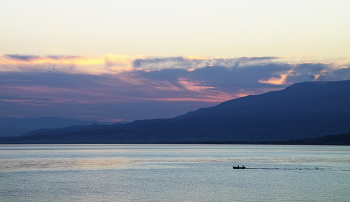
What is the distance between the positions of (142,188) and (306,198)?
2454cm

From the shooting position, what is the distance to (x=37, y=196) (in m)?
60.5

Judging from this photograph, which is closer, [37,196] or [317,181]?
[37,196]

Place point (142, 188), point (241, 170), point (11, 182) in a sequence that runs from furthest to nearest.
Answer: point (241, 170) → point (11, 182) → point (142, 188)

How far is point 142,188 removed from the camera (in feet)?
226

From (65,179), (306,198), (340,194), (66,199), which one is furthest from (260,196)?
(65,179)

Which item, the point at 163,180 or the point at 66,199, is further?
the point at 163,180

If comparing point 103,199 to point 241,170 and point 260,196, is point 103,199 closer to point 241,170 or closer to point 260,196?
point 260,196

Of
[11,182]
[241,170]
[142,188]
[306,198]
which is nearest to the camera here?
[306,198]

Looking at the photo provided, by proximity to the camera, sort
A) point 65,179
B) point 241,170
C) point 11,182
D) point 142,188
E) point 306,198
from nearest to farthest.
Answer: point 306,198
point 142,188
point 11,182
point 65,179
point 241,170

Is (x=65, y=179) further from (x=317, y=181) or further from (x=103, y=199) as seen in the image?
(x=317, y=181)

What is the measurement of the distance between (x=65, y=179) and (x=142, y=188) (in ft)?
67.9

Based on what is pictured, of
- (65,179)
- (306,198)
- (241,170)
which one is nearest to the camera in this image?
(306,198)

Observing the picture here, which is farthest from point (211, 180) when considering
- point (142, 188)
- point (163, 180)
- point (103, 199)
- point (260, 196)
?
point (103, 199)

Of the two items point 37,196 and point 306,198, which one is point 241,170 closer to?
point 306,198
